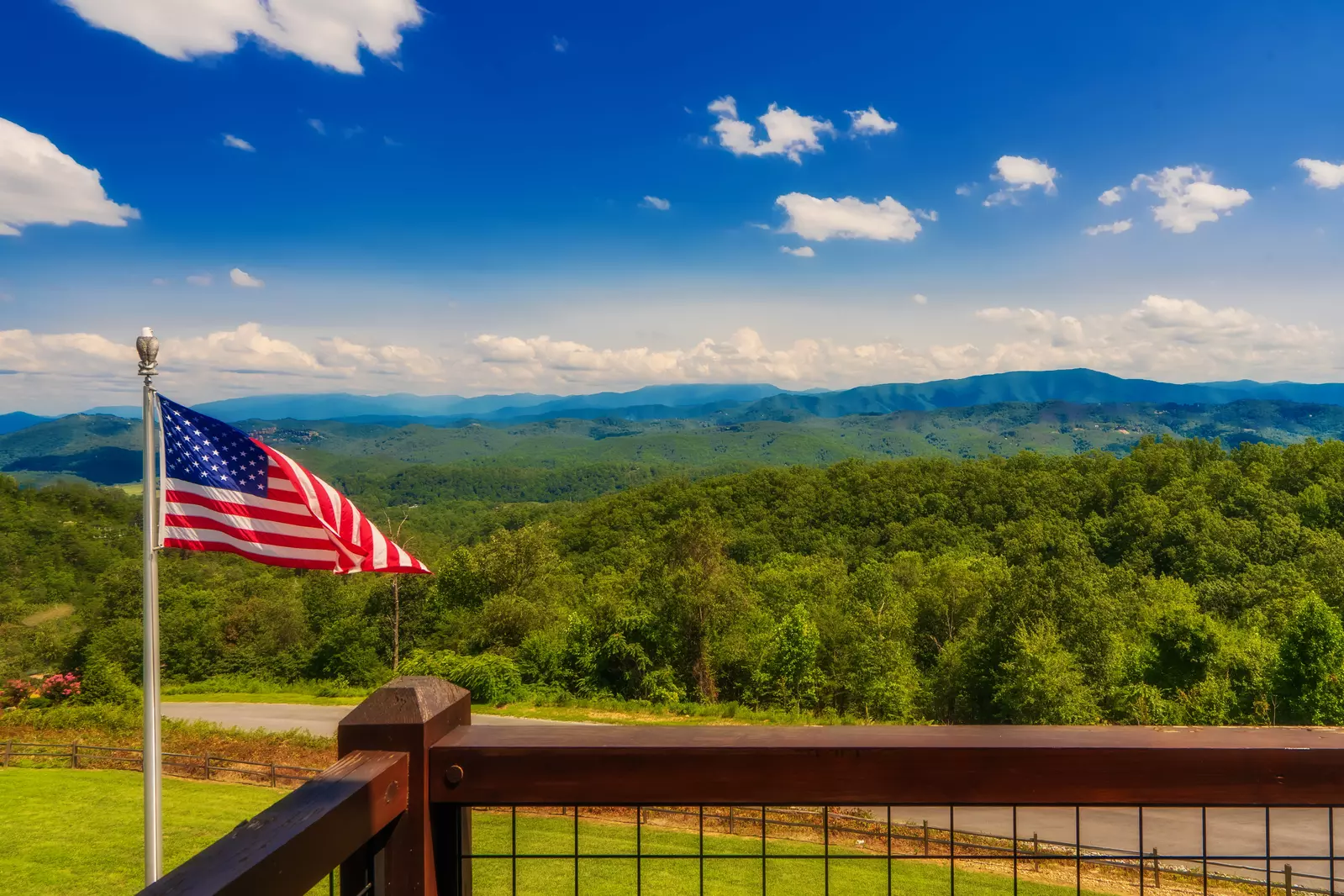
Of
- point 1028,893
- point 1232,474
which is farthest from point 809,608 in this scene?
point 1232,474

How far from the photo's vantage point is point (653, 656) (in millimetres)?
26922

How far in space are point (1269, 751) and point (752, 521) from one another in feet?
186

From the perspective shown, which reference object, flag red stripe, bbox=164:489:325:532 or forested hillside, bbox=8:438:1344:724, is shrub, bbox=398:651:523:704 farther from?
flag red stripe, bbox=164:489:325:532

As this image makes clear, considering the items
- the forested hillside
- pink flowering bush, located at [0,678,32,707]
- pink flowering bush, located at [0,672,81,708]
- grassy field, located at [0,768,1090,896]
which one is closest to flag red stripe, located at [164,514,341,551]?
grassy field, located at [0,768,1090,896]

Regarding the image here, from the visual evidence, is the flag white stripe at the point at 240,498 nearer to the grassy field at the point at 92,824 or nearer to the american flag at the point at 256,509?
the american flag at the point at 256,509

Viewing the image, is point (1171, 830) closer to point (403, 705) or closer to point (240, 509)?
point (240, 509)

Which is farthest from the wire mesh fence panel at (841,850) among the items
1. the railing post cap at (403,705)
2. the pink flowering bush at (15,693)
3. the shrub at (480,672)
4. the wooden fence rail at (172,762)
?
the pink flowering bush at (15,693)

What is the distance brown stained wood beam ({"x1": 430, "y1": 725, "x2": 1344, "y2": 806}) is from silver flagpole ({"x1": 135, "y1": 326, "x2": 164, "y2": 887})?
5386 millimetres

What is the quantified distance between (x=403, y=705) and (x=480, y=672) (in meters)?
23.5

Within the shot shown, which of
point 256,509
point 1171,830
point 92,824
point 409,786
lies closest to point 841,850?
point 1171,830

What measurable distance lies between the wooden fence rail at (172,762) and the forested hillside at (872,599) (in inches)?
400

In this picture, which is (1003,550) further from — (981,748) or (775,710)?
(981,748)

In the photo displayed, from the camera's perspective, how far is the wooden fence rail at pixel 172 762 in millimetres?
14695

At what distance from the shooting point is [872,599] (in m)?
36.0
